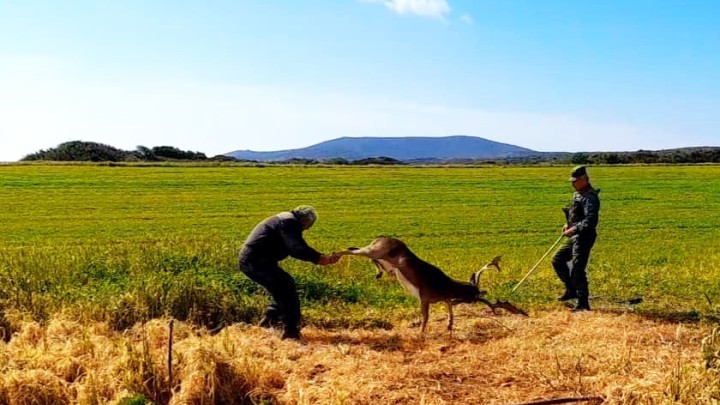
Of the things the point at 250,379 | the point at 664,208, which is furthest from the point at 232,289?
the point at 664,208

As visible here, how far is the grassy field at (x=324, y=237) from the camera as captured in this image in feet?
29.5

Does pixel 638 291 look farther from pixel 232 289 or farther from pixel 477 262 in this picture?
pixel 232 289

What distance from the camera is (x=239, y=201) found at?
3089 cm

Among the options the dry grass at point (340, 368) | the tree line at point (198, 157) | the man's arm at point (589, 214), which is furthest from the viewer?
the tree line at point (198, 157)

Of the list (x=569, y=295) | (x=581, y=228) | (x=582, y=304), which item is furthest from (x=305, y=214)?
(x=569, y=295)

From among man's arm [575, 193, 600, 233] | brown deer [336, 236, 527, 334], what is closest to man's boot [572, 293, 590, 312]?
man's arm [575, 193, 600, 233]

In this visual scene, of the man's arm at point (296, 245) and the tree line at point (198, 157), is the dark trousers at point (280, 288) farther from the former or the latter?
the tree line at point (198, 157)

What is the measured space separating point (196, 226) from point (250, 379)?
1744 centimetres

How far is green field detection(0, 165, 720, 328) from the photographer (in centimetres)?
915

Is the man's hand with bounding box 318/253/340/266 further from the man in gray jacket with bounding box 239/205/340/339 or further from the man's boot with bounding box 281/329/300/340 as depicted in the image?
the man's boot with bounding box 281/329/300/340

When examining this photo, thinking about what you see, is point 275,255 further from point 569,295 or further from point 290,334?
point 569,295

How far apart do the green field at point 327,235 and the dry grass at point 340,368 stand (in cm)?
136

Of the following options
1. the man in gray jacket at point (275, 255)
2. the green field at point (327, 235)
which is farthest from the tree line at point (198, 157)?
the man in gray jacket at point (275, 255)

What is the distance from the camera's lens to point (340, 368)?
6.67 m
